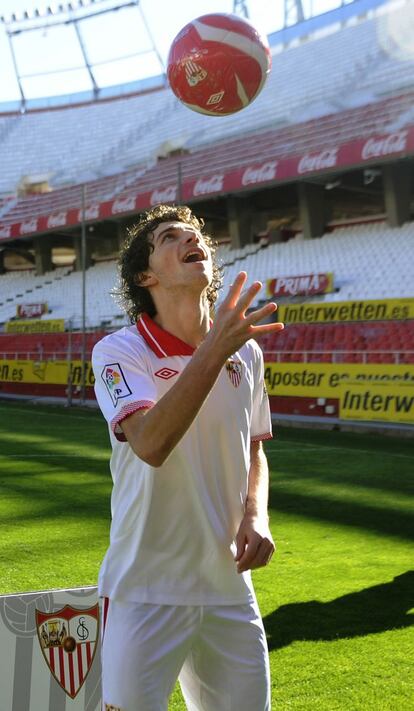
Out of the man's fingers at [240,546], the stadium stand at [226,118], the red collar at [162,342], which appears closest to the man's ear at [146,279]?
the red collar at [162,342]

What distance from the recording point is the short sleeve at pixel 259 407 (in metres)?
2.33

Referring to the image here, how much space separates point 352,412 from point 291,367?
2041 mm

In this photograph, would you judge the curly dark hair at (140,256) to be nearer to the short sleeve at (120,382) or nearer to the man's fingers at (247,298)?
the short sleeve at (120,382)

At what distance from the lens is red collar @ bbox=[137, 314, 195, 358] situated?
2111mm

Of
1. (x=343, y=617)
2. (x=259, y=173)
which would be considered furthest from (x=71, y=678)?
(x=259, y=173)

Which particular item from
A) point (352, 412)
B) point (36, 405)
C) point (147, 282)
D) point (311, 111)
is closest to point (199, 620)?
point (147, 282)

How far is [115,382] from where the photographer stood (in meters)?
2.02

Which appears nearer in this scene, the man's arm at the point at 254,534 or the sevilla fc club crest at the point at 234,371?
the man's arm at the point at 254,534

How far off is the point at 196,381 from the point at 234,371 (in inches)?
15.2

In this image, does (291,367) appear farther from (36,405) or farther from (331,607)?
(331,607)

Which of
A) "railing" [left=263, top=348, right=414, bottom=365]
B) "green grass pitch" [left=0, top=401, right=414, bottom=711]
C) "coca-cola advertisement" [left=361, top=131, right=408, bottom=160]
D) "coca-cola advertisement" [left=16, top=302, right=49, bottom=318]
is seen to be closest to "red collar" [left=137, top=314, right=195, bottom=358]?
"green grass pitch" [left=0, top=401, right=414, bottom=711]

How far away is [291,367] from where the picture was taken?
1650cm

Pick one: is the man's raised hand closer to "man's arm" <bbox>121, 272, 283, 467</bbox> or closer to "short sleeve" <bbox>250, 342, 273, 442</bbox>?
"man's arm" <bbox>121, 272, 283, 467</bbox>

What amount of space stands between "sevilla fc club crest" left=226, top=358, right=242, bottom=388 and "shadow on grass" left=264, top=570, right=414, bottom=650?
228 cm
